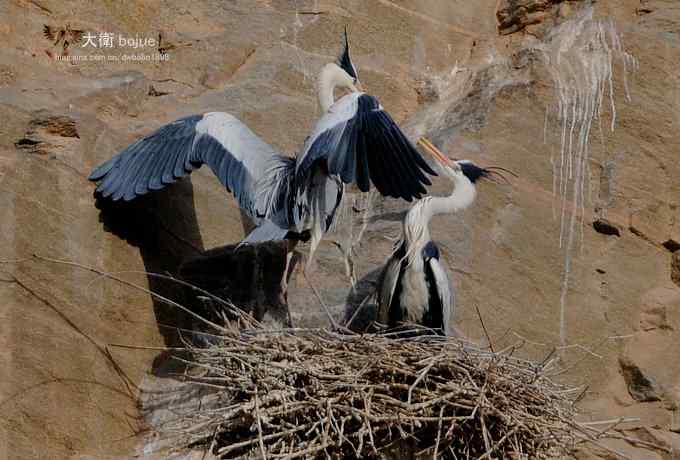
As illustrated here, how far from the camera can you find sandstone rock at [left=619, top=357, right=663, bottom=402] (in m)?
5.80

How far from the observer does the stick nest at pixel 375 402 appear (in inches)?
188

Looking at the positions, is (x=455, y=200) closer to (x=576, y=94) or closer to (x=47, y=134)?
(x=576, y=94)

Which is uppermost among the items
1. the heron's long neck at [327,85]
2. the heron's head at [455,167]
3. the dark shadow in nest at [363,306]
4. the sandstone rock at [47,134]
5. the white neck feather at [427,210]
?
the heron's long neck at [327,85]

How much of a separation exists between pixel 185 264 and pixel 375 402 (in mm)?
1544

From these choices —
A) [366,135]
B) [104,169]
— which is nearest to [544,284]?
[366,135]

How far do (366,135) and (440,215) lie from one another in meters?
0.87

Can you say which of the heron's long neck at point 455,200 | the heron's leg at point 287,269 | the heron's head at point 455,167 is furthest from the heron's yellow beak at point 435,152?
the heron's leg at point 287,269

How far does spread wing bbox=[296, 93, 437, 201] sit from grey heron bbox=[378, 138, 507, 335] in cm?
29

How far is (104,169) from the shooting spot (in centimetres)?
589

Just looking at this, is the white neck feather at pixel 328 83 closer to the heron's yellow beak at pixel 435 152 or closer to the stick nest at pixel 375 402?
the heron's yellow beak at pixel 435 152

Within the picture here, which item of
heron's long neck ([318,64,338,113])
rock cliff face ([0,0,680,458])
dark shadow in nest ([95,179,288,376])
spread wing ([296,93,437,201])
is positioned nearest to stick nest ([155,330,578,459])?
rock cliff face ([0,0,680,458])

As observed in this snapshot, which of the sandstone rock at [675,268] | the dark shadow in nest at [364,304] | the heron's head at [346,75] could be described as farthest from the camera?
the heron's head at [346,75]

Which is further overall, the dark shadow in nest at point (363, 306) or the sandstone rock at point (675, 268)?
the sandstone rock at point (675, 268)

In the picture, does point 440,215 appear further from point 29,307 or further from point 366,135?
point 29,307
